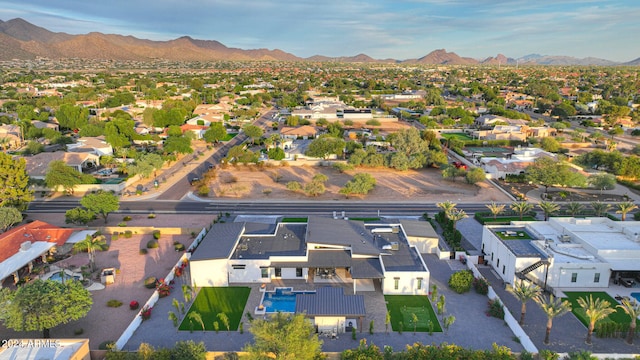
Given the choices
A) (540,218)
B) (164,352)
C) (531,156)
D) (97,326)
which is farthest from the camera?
(531,156)

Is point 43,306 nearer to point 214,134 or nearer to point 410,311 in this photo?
point 410,311

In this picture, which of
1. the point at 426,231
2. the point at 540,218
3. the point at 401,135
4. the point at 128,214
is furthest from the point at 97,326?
the point at 401,135

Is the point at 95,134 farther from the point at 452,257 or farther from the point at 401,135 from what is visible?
the point at 452,257

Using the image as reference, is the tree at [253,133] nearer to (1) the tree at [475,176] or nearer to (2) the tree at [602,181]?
(1) the tree at [475,176]

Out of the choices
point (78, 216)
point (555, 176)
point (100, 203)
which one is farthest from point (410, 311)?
point (555, 176)

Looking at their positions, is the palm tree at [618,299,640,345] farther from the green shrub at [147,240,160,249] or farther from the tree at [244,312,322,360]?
the green shrub at [147,240,160,249]
